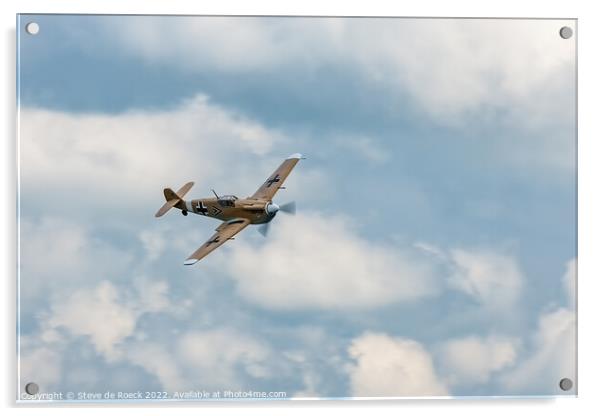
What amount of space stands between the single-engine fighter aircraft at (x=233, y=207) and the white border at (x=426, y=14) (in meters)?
2.70

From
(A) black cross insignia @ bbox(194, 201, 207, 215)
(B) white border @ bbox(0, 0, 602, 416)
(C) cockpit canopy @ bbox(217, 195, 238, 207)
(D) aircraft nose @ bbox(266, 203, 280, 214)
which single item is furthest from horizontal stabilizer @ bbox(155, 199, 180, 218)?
(B) white border @ bbox(0, 0, 602, 416)

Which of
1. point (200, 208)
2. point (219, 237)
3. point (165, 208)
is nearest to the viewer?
point (165, 208)

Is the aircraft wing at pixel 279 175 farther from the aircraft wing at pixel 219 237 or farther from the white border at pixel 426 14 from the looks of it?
the white border at pixel 426 14

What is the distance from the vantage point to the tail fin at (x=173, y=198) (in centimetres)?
1471

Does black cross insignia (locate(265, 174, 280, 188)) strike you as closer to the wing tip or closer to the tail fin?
the tail fin

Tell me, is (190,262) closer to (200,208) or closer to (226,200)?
(200,208)

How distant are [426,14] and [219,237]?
5.59 metres

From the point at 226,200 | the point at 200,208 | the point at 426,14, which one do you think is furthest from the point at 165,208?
the point at 426,14

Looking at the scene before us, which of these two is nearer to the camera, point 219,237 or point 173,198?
point 173,198

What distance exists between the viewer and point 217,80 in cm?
1480

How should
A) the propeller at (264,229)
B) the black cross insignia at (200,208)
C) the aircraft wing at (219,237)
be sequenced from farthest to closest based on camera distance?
the black cross insignia at (200,208), the propeller at (264,229), the aircraft wing at (219,237)

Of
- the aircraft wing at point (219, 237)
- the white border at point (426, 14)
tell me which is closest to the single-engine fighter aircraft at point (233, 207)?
the aircraft wing at point (219, 237)

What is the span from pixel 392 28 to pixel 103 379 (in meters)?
8.11

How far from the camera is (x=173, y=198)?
14.9 meters
